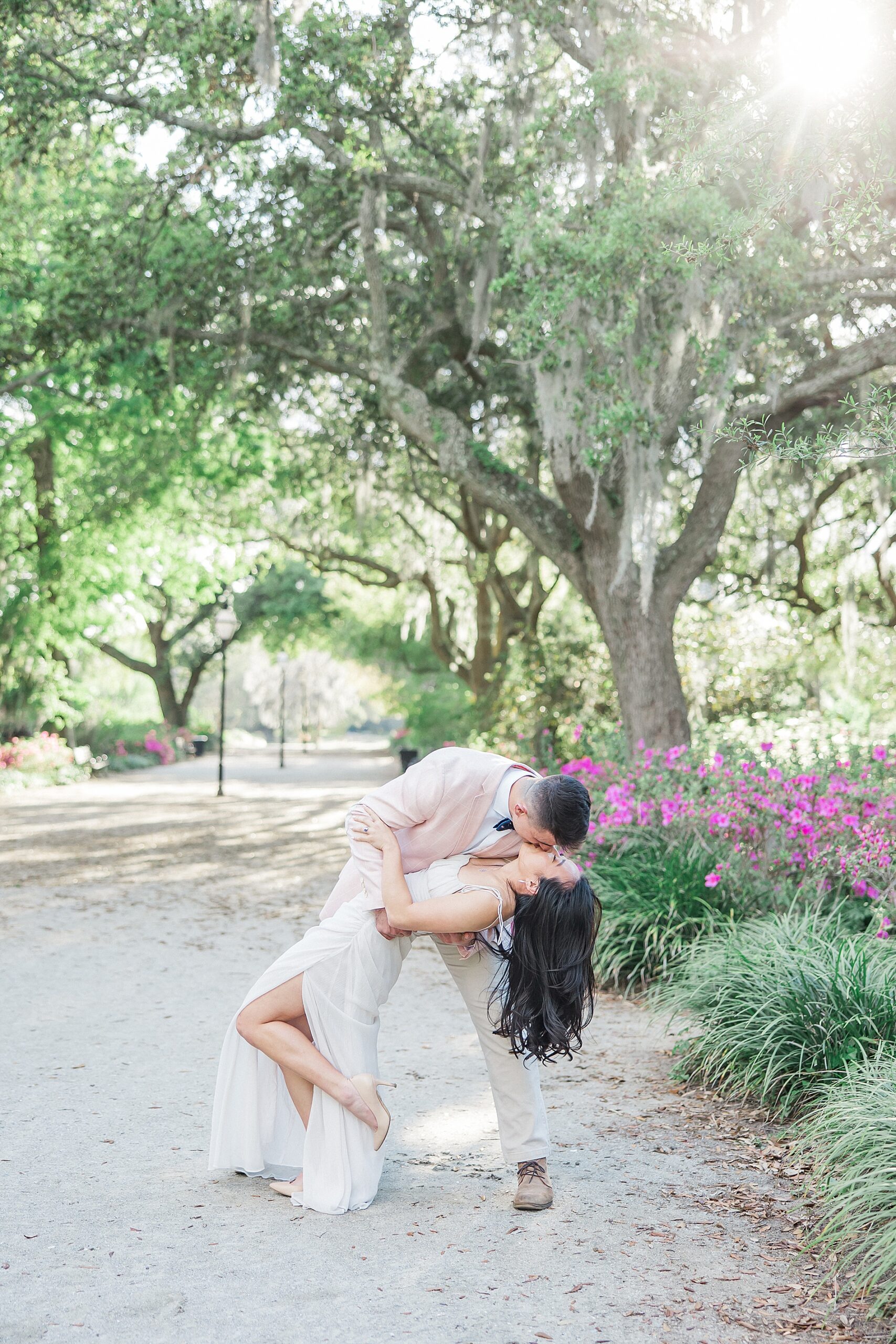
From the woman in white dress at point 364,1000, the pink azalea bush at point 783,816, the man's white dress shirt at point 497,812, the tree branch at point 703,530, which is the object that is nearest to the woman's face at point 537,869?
the woman in white dress at point 364,1000

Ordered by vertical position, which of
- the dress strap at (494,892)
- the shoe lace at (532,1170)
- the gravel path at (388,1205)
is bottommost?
the gravel path at (388,1205)

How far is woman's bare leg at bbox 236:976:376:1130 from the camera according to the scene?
3436mm

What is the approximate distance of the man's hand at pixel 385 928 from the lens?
3502 mm

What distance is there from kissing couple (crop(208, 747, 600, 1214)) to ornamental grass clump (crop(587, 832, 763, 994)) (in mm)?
2842

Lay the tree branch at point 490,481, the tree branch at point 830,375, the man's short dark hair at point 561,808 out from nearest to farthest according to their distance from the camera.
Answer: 1. the man's short dark hair at point 561,808
2. the tree branch at point 830,375
3. the tree branch at point 490,481

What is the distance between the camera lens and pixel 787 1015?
14.7 ft

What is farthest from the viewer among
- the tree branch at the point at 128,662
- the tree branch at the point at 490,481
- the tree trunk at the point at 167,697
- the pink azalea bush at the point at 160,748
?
the tree trunk at the point at 167,697

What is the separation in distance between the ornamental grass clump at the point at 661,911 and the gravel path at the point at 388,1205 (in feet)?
1.07

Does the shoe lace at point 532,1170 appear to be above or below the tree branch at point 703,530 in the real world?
below

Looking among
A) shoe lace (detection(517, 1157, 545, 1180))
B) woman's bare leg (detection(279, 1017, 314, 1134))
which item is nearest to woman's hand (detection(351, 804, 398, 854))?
woman's bare leg (detection(279, 1017, 314, 1134))

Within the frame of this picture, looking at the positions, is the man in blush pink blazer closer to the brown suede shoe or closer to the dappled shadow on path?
the brown suede shoe

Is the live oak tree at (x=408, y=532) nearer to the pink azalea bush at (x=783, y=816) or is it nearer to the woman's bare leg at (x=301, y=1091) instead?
the pink azalea bush at (x=783, y=816)

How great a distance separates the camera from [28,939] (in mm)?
7633

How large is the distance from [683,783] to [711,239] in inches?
141
